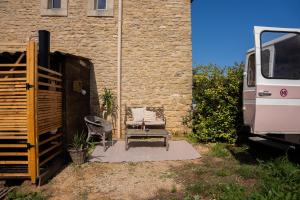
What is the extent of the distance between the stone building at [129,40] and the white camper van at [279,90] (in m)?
4.57

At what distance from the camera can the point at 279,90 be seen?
485cm

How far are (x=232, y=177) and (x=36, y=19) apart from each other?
8724mm

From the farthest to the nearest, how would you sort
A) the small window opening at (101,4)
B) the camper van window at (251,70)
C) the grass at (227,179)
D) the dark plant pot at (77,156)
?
the small window opening at (101,4) < the camper van window at (251,70) < the dark plant pot at (77,156) < the grass at (227,179)

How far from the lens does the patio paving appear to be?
641 centimetres

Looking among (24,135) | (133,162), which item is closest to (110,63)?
(133,162)

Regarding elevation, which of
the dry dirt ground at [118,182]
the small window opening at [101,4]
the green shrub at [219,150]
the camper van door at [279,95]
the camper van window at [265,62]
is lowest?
the dry dirt ground at [118,182]

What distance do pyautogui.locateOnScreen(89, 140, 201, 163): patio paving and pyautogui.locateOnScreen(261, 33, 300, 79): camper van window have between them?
9.11 ft

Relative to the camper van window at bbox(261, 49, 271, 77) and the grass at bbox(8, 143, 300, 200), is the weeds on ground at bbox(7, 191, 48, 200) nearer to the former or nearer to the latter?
the grass at bbox(8, 143, 300, 200)

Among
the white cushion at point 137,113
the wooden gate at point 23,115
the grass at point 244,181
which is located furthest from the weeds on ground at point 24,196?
the white cushion at point 137,113

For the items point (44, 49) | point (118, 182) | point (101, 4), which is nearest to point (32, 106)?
point (44, 49)

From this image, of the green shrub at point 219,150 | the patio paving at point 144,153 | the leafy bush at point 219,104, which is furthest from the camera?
the leafy bush at point 219,104

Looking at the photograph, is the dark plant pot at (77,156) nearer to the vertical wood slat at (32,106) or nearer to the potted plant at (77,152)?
the potted plant at (77,152)

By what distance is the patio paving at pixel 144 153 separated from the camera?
6406 millimetres

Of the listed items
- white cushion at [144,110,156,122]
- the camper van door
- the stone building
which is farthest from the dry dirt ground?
the stone building
